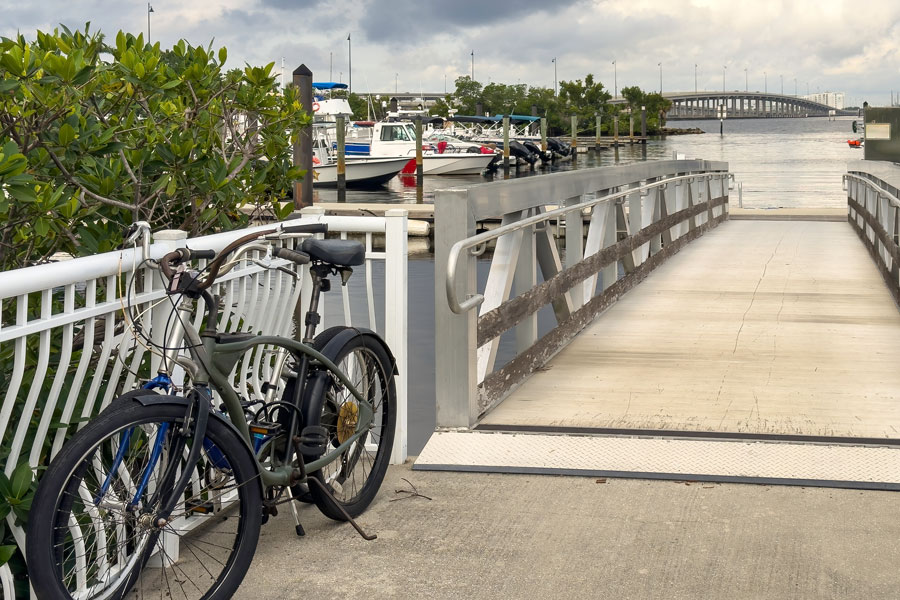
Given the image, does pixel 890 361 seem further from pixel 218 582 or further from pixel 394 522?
pixel 218 582

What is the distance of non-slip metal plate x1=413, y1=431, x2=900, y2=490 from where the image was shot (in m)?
4.55

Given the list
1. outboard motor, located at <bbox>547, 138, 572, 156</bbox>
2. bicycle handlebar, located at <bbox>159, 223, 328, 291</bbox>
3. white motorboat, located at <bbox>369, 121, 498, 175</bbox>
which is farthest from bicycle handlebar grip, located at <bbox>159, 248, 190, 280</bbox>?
outboard motor, located at <bbox>547, 138, 572, 156</bbox>

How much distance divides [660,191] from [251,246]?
353 inches

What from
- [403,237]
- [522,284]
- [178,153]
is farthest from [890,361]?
[178,153]

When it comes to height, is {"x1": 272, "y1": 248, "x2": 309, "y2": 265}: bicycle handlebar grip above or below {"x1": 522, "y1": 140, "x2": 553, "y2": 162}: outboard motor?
below

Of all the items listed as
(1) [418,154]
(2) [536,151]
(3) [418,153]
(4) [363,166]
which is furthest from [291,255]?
(2) [536,151]

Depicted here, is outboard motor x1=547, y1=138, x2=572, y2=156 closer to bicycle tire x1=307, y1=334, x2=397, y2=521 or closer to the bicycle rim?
bicycle tire x1=307, y1=334, x2=397, y2=521

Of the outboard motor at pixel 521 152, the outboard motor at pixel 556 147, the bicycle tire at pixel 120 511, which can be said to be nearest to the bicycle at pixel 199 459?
the bicycle tire at pixel 120 511

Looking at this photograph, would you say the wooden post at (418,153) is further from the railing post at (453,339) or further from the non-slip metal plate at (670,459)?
the non-slip metal plate at (670,459)

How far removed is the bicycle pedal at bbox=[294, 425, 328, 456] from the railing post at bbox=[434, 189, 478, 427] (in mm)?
1483

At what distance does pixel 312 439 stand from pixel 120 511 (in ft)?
2.81

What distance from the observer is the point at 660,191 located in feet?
39.4

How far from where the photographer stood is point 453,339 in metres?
5.27

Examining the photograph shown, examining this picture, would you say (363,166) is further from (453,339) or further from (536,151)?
(453,339)
